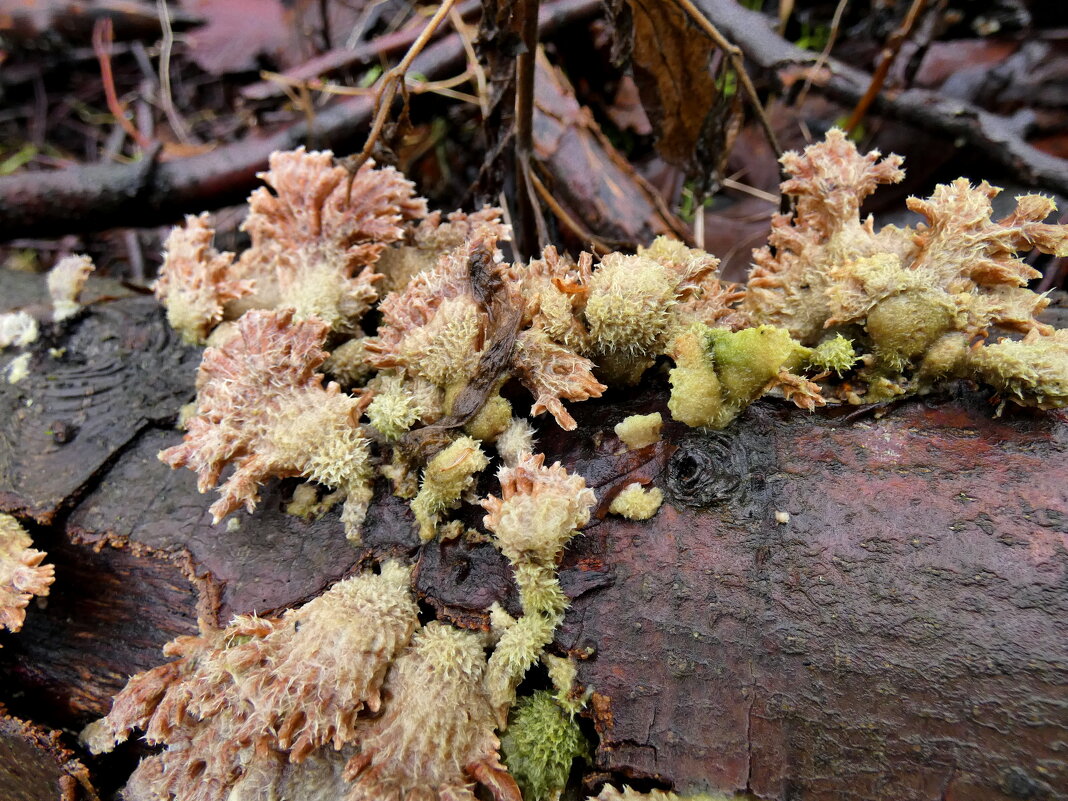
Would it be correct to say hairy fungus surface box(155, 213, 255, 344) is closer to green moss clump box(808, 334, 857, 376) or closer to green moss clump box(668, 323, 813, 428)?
green moss clump box(668, 323, 813, 428)

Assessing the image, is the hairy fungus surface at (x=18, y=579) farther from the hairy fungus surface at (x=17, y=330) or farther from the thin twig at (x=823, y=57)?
the thin twig at (x=823, y=57)

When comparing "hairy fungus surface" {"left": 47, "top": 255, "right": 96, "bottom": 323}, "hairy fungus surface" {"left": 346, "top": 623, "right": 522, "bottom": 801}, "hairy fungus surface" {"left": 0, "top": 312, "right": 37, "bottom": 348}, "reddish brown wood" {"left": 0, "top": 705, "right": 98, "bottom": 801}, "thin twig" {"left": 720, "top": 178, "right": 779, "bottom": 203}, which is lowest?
"reddish brown wood" {"left": 0, "top": 705, "right": 98, "bottom": 801}

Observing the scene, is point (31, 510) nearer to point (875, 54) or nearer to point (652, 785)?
point (652, 785)

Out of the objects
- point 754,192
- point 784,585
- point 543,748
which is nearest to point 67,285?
point 543,748

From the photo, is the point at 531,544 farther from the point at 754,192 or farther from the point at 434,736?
the point at 754,192

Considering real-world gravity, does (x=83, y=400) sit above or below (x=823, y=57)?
below

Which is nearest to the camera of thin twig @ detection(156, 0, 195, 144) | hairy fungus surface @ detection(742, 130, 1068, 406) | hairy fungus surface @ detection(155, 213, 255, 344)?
hairy fungus surface @ detection(742, 130, 1068, 406)

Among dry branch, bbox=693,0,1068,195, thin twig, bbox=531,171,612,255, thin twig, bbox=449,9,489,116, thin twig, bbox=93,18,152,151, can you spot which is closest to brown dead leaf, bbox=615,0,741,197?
dry branch, bbox=693,0,1068,195

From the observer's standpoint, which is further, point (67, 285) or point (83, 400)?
point (67, 285)
